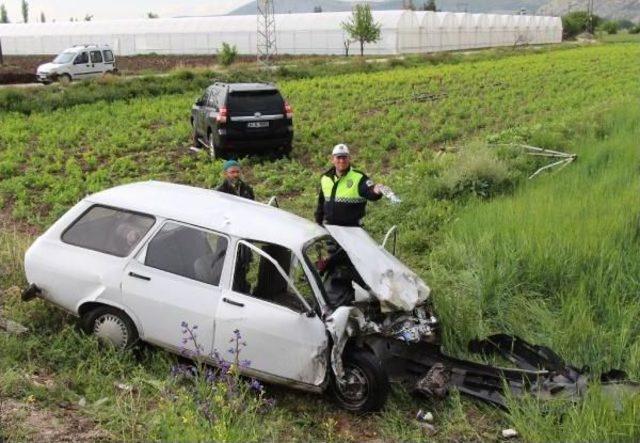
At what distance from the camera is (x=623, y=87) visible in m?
23.9

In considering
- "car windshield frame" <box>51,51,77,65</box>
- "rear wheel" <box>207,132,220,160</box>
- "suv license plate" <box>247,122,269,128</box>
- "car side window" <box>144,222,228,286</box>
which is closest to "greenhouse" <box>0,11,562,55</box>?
"car windshield frame" <box>51,51,77,65</box>

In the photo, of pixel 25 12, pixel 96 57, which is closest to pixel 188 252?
pixel 96 57

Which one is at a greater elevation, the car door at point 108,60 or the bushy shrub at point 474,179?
the car door at point 108,60

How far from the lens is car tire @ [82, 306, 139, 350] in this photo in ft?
19.7

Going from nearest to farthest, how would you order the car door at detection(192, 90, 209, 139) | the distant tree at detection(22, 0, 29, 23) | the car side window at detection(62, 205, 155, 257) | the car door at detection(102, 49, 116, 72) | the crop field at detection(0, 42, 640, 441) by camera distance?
the crop field at detection(0, 42, 640, 441), the car side window at detection(62, 205, 155, 257), the car door at detection(192, 90, 209, 139), the car door at detection(102, 49, 116, 72), the distant tree at detection(22, 0, 29, 23)

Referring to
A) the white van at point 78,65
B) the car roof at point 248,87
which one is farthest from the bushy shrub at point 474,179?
the white van at point 78,65

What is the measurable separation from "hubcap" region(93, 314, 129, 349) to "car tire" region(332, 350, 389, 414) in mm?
1996

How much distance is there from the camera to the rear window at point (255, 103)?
1466cm

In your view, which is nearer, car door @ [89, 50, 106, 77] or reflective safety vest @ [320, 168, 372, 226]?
reflective safety vest @ [320, 168, 372, 226]

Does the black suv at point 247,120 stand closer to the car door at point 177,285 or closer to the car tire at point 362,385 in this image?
the car door at point 177,285

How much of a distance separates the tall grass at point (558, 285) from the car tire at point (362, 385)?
109 cm

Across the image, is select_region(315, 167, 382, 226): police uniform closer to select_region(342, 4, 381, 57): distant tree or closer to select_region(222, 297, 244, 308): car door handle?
select_region(222, 297, 244, 308): car door handle

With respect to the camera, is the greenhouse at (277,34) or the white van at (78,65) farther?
the greenhouse at (277,34)

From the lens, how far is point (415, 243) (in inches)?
364
